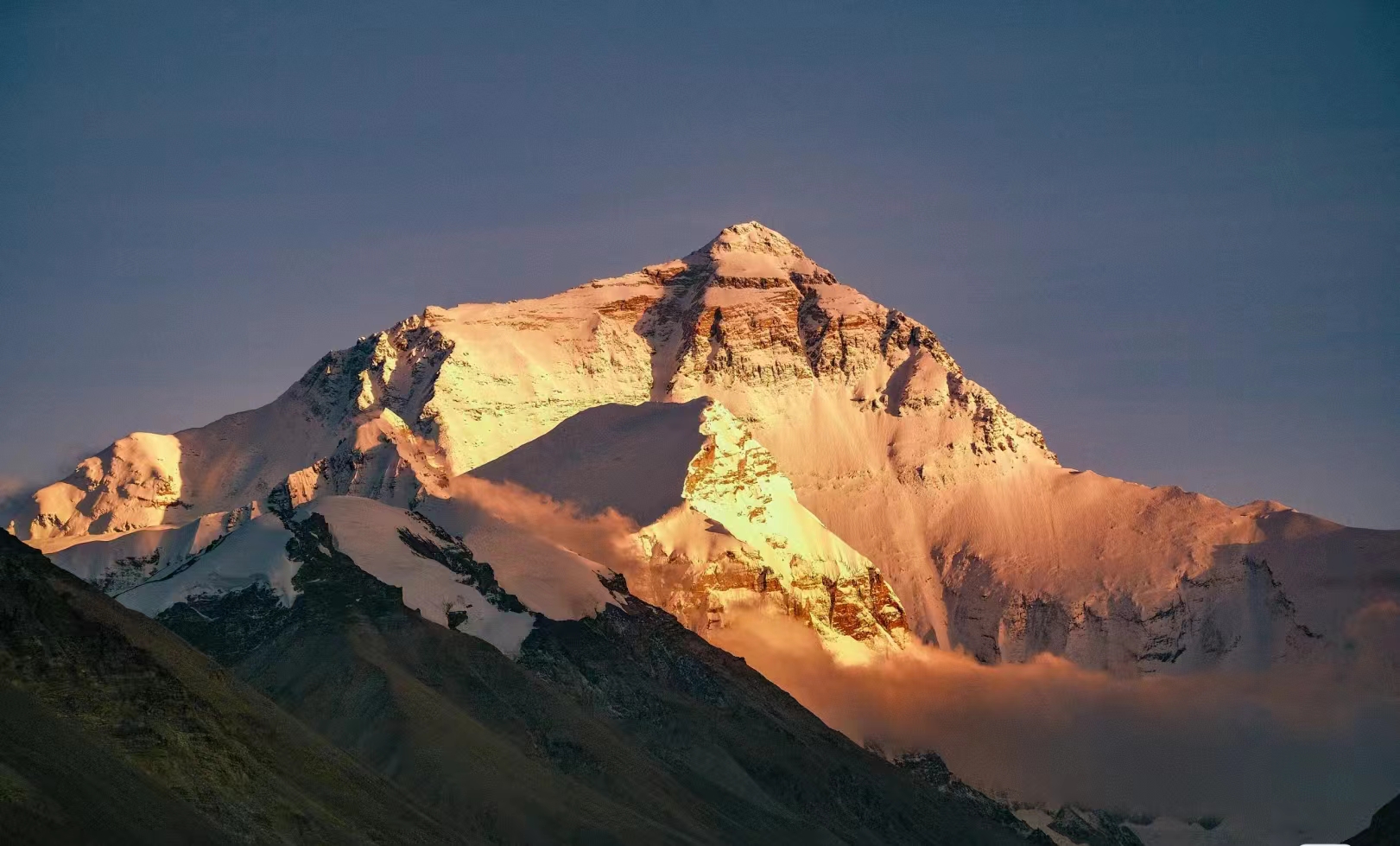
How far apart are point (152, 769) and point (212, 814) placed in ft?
20.3

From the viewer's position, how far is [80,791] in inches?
6575

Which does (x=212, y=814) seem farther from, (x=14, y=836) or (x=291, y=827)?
(x=14, y=836)

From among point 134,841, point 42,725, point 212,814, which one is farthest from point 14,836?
point 212,814

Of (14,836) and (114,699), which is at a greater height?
(114,699)

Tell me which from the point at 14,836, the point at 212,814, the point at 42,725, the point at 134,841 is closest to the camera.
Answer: the point at 14,836

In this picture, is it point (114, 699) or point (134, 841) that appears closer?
point (134, 841)

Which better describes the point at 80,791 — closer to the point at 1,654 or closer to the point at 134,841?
the point at 134,841

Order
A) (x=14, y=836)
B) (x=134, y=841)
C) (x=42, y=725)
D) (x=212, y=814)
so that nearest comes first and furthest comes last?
(x=14, y=836), (x=134, y=841), (x=42, y=725), (x=212, y=814)

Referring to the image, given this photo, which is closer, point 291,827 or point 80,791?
point 80,791

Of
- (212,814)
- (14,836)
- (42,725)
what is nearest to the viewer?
(14,836)

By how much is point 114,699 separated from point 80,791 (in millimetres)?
33409

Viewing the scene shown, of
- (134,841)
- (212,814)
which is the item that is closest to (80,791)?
(134,841)

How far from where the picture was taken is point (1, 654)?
195 metres

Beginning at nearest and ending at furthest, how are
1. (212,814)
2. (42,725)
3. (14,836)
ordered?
(14,836) < (42,725) < (212,814)
